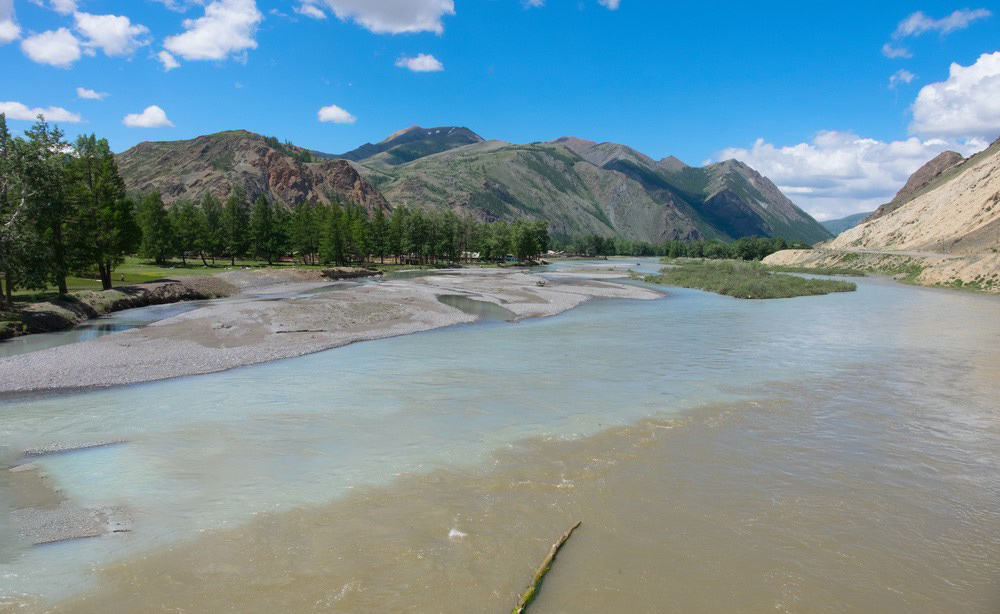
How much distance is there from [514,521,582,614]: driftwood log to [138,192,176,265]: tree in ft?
304

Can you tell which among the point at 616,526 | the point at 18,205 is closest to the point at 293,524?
the point at 616,526

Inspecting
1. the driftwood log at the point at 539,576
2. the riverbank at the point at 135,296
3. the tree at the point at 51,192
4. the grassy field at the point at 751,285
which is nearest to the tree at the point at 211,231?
the riverbank at the point at 135,296

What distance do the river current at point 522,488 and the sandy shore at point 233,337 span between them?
1.98m

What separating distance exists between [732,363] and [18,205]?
46.2 meters

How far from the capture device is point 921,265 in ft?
312

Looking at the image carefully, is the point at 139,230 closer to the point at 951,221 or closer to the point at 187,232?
the point at 187,232

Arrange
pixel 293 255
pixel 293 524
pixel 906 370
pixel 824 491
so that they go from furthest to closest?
1. pixel 293 255
2. pixel 906 370
3. pixel 824 491
4. pixel 293 524

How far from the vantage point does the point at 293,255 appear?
401ft

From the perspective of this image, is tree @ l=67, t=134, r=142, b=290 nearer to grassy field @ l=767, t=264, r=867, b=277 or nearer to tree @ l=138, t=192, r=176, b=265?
tree @ l=138, t=192, r=176, b=265

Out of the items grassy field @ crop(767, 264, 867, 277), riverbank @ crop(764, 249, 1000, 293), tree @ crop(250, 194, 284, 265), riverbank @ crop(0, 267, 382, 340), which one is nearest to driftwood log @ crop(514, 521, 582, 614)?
riverbank @ crop(0, 267, 382, 340)

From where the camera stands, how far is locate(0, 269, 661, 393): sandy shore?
69.9ft

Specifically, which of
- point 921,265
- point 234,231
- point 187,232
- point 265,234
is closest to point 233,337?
point 187,232

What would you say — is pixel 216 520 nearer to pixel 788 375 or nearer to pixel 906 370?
pixel 788 375

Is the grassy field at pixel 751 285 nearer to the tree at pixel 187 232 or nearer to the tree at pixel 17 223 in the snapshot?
the tree at pixel 17 223
